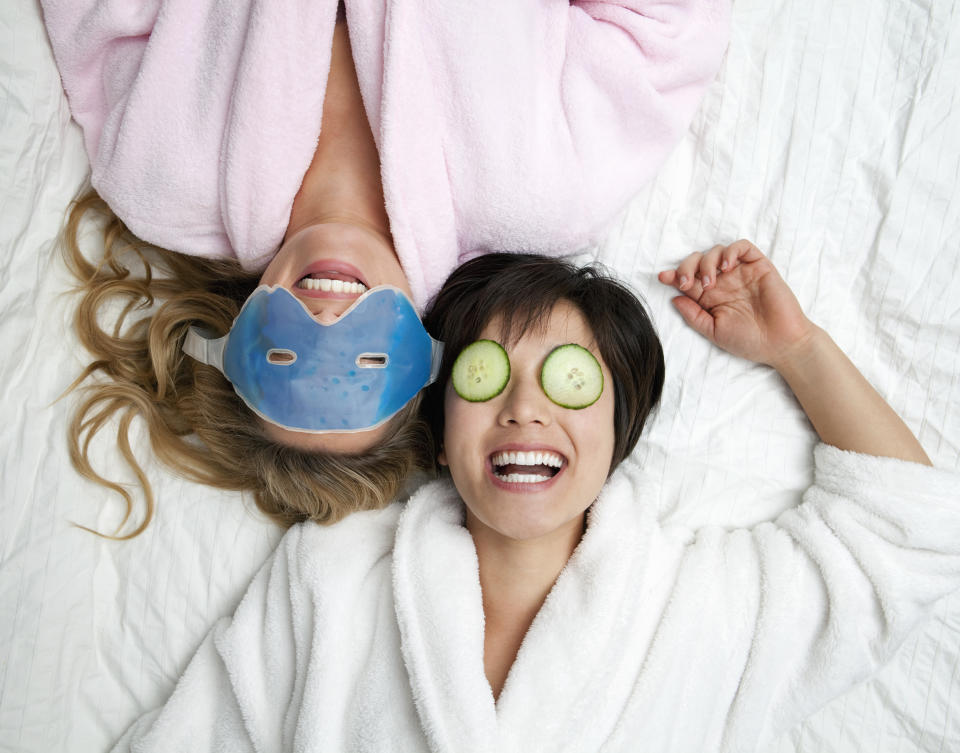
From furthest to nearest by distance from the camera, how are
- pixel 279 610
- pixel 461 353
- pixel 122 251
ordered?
pixel 122 251 → pixel 279 610 → pixel 461 353

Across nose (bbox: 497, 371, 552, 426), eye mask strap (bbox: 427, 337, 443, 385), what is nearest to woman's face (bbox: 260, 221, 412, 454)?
eye mask strap (bbox: 427, 337, 443, 385)

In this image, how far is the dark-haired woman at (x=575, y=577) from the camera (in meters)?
1.48

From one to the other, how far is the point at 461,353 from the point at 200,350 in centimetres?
49

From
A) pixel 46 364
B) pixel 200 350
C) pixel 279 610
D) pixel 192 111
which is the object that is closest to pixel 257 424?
pixel 200 350

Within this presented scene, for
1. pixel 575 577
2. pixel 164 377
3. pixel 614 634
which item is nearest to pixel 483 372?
pixel 575 577

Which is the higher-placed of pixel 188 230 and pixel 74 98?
pixel 74 98

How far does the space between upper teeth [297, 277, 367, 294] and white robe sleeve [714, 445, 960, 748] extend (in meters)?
0.83

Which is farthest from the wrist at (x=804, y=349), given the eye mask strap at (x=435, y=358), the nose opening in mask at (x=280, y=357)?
the nose opening in mask at (x=280, y=357)

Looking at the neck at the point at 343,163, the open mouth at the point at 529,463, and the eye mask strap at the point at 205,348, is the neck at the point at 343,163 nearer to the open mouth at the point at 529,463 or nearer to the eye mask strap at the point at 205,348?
the eye mask strap at the point at 205,348

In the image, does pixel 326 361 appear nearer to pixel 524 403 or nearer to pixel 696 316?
pixel 524 403

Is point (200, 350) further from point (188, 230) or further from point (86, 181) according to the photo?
point (86, 181)

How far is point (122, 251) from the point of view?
69.2 inches

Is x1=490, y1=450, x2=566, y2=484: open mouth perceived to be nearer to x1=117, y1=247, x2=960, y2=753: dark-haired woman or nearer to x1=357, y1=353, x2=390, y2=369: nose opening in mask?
x1=117, y1=247, x2=960, y2=753: dark-haired woman

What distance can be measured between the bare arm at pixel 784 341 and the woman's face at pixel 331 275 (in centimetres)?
58
